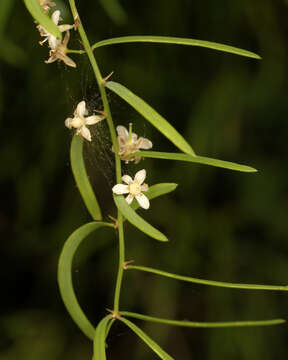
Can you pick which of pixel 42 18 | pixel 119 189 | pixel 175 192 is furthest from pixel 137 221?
pixel 175 192

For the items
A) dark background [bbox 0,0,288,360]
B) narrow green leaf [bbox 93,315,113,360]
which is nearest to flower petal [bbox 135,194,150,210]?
narrow green leaf [bbox 93,315,113,360]

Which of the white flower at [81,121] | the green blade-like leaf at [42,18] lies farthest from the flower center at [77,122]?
the green blade-like leaf at [42,18]

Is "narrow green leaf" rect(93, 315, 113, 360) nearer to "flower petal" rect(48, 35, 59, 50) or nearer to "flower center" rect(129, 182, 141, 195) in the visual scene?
"flower center" rect(129, 182, 141, 195)

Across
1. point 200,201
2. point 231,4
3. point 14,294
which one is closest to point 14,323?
point 14,294

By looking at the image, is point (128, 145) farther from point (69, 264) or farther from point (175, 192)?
point (175, 192)

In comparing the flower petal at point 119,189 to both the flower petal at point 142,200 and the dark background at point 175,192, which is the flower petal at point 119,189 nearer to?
the flower petal at point 142,200
